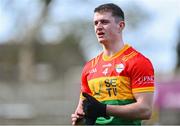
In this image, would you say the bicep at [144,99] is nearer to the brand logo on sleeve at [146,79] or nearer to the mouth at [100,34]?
the brand logo on sleeve at [146,79]

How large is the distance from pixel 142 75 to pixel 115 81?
8.1 inches

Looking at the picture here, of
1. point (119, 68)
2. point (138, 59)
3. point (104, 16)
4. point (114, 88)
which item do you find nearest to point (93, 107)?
point (114, 88)

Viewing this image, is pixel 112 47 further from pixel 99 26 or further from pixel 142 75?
pixel 142 75

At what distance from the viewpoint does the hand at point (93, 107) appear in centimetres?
516

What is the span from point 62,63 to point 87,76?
48.8 m

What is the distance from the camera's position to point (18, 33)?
3988cm

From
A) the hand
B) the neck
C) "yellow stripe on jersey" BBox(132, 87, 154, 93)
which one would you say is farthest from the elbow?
the neck

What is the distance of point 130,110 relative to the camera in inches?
205

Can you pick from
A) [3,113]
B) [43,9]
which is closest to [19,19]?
[43,9]

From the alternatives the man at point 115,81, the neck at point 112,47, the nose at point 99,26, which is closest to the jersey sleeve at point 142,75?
the man at point 115,81

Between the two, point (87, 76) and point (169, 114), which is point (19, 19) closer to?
point (169, 114)

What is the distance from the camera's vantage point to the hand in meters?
5.16

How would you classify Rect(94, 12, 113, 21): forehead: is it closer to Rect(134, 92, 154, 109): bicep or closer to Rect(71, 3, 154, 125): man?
Rect(71, 3, 154, 125): man

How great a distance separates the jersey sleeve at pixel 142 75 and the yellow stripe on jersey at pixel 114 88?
6cm
